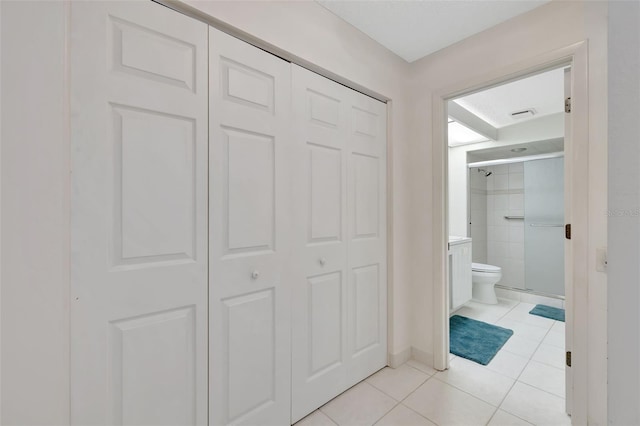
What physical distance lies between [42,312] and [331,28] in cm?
193

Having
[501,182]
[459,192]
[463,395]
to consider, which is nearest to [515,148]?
[501,182]

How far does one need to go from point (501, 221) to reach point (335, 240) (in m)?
3.76

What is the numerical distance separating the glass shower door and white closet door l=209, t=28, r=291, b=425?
3.76 meters

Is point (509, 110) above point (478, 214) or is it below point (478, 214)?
above

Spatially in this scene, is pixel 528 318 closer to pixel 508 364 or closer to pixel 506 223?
pixel 508 364

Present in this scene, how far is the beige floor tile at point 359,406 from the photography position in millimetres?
1508

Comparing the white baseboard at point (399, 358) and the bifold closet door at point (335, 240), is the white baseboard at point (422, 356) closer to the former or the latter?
the white baseboard at point (399, 358)

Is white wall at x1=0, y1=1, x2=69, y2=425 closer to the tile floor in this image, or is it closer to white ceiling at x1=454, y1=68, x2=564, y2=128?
the tile floor

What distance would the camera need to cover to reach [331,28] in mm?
1646

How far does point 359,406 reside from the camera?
161cm

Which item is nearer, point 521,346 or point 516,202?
point 521,346

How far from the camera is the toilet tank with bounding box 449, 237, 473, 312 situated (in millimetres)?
2814

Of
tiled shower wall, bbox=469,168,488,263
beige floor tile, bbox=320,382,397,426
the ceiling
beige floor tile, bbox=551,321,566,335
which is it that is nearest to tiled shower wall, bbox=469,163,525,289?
tiled shower wall, bbox=469,168,488,263

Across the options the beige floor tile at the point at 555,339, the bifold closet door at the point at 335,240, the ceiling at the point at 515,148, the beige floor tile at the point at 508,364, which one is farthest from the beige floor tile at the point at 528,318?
the ceiling at the point at 515,148
